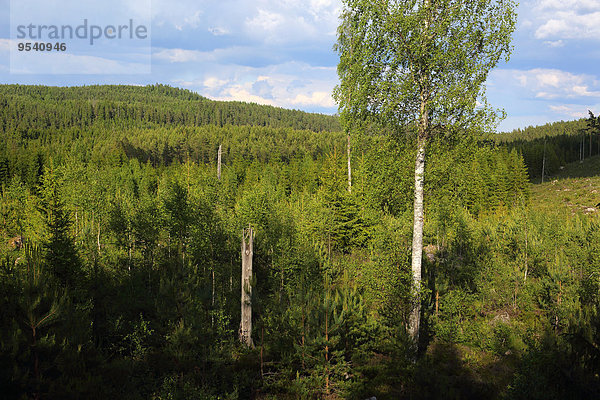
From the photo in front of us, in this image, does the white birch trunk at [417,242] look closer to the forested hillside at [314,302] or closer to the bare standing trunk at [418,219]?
the bare standing trunk at [418,219]

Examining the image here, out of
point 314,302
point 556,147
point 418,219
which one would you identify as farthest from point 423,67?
point 556,147

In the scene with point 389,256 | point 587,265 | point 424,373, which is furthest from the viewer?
point 587,265

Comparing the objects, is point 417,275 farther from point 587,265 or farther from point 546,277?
point 587,265

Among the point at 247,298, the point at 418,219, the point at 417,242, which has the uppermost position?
the point at 418,219

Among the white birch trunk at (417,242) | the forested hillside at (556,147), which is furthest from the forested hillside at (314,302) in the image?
the forested hillside at (556,147)

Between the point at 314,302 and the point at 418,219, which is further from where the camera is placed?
the point at 314,302

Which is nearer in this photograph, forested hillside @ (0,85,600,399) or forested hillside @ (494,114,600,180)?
forested hillside @ (0,85,600,399)

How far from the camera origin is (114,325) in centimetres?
1242

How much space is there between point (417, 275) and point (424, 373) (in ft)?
9.63

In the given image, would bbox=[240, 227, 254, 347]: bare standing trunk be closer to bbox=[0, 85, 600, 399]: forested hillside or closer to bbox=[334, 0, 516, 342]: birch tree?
bbox=[0, 85, 600, 399]: forested hillside

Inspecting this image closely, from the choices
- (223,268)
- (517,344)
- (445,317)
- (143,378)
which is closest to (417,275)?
(445,317)

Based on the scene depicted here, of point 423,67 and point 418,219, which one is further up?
point 423,67

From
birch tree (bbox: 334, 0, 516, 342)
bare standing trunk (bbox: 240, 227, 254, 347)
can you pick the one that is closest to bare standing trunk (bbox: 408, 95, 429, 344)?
birch tree (bbox: 334, 0, 516, 342)

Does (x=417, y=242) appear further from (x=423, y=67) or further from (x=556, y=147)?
(x=556, y=147)
